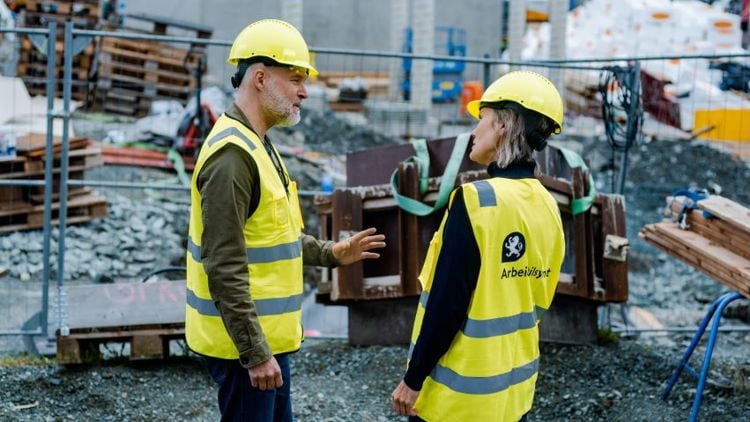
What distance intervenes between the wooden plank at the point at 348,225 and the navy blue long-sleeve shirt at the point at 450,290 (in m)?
3.43

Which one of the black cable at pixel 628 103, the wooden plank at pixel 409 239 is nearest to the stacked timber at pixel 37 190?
the wooden plank at pixel 409 239

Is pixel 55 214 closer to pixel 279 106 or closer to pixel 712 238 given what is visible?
pixel 712 238

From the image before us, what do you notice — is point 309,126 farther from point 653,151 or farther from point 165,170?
point 653,151

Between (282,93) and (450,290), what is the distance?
3.33 feet

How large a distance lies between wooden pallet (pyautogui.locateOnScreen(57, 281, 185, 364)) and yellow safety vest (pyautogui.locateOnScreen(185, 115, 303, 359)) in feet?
9.19

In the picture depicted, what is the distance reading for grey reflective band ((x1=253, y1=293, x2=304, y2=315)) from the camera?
362 cm

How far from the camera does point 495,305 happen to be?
3.42 meters

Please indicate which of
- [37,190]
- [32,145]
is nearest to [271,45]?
[32,145]

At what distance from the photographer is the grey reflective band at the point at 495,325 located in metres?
3.40

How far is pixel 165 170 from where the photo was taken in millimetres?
13055

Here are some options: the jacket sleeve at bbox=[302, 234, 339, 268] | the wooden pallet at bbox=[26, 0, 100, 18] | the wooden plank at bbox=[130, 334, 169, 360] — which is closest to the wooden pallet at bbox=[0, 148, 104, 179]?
the wooden plank at bbox=[130, 334, 169, 360]

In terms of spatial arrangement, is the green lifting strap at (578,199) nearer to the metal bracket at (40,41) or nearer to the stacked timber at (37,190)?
Answer: the metal bracket at (40,41)

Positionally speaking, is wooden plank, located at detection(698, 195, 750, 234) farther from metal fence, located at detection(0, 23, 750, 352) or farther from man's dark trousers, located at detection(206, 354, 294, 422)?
metal fence, located at detection(0, 23, 750, 352)

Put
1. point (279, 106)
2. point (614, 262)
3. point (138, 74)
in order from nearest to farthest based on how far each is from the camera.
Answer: point (279, 106) < point (614, 262) < point (138, 74)
